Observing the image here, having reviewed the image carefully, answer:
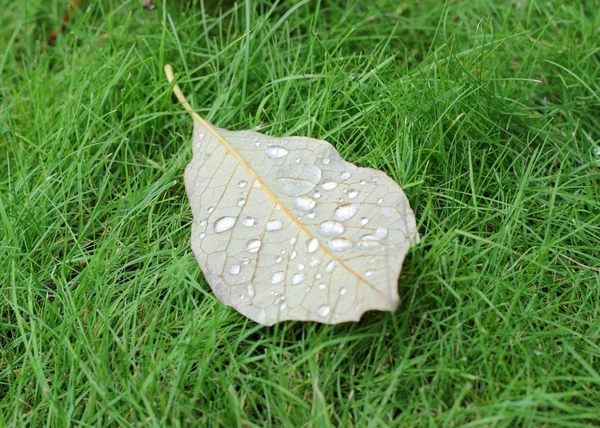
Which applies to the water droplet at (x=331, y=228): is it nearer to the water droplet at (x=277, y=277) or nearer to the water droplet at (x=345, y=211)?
the water droplet at (x=345, y=211)

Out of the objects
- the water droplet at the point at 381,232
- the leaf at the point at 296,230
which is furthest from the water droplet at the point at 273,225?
the water droplet at the point at 381,232

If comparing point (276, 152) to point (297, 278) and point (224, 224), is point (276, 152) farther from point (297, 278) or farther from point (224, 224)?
point (297, 278)

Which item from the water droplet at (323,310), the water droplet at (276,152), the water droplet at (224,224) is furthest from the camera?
the water droplet at (276,152)

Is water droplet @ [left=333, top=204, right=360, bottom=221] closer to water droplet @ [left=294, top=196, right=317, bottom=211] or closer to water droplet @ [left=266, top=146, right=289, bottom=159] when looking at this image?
water droplet @ [left=294, top=196, right=317, bottom=211]

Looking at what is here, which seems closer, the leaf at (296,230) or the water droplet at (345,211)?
the leaf at (296,230)

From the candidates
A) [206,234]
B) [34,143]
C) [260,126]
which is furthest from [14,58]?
[206,234]

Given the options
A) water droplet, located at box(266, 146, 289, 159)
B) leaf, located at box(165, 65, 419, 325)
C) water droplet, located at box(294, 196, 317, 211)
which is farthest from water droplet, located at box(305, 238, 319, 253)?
Result: water droplet, located at box(266, 146, 289, 159)
